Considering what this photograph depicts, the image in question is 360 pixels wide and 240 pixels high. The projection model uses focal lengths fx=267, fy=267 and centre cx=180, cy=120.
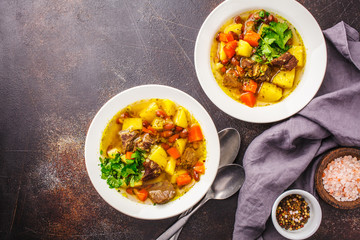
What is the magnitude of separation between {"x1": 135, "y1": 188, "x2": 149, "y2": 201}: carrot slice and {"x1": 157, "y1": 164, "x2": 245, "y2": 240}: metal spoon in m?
0.56

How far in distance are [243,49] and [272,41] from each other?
1.13ft

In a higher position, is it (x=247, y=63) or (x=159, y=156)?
(x=247, y=63)

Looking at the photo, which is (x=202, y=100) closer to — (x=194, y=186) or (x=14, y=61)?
(x=194, y=186)

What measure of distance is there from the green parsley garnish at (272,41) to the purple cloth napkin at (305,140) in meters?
0.57

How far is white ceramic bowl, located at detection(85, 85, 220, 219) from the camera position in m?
2.83

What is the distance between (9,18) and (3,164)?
191 centimetres

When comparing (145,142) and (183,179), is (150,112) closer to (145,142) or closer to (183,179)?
(145,142)

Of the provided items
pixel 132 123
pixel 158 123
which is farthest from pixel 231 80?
pixel 132 123

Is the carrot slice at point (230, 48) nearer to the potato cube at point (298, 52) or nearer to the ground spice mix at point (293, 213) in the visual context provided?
the potato cube at point (298, 52)

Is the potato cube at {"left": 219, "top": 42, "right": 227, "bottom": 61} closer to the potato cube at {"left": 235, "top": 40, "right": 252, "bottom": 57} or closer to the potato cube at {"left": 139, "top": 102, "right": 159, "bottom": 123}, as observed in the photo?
the potato cube at {"left": 235, "top": 40, "right": 252, "bottom": 57}

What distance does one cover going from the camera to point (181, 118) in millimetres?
2889

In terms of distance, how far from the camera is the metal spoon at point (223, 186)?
321 centimetres

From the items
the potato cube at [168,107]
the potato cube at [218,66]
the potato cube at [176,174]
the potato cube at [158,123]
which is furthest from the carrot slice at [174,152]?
Answer: the potato cube at [218,66]

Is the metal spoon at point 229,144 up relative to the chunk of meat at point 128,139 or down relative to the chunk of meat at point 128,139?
down
